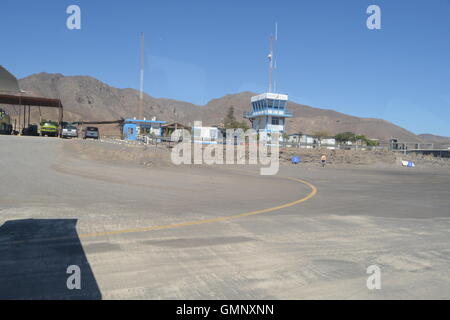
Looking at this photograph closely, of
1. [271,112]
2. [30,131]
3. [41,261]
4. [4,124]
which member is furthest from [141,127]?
[41,261]

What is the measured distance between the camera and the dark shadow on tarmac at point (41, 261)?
3.88 meters

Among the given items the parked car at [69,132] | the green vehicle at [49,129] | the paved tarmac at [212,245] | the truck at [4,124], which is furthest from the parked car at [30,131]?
the paved tarmac at [212,245]

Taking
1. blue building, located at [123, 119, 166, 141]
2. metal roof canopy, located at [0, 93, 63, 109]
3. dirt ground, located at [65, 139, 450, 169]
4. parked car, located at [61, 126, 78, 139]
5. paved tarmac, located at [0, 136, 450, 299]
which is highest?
metal roof canopy, located at [0, 93, 63, 109]

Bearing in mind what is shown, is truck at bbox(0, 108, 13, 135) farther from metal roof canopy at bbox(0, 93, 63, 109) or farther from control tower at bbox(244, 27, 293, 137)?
control tower at bbox(244, 27, 293, 137)

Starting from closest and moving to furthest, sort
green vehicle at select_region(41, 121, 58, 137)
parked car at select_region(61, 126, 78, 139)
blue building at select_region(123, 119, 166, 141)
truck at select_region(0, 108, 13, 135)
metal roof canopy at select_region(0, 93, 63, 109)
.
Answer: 1. truck at select_region(0, 108, 13, 135)
2. parked car at select_region(61, 126, 78, 139)
3. metal roof canopy at select_region(0, 93, 63, 109)
4. green vehicle at select_region(41, 121, 58, 137)
5. blue building at select_region(123, 119, 166, 141)

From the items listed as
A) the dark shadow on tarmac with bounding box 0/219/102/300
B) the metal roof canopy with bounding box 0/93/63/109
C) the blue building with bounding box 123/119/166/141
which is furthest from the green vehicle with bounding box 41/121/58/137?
the dark shadow on tarmac with bounding box 0/219/102/300

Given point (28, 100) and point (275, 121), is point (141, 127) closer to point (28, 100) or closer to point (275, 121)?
point (28, 100)

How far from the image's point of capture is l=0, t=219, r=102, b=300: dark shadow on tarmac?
12.7 feet

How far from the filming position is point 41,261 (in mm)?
4852

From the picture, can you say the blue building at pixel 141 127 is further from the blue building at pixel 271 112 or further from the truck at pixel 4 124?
the truck at pixel 4 124

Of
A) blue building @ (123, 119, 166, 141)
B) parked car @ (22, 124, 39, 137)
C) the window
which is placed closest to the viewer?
parked car @ (22, 124, 39, 137)
